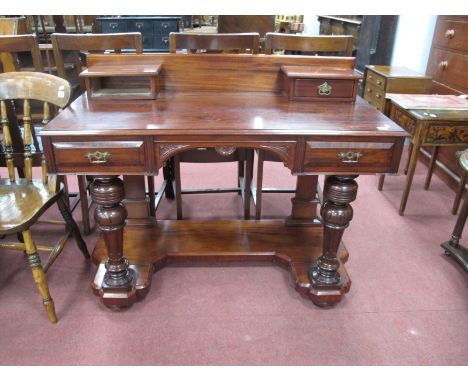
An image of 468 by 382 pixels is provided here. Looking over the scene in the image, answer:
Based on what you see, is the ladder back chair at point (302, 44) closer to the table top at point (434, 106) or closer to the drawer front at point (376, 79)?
the table top at point (434, 106)

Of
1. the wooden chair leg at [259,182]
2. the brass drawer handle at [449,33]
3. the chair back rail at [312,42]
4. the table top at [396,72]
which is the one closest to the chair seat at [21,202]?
the wooden chair leg at [259,182]

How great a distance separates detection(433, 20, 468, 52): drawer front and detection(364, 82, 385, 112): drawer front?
518 millimetres

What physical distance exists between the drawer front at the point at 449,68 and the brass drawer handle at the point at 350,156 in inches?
70.8

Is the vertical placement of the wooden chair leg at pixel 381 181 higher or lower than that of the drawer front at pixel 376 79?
lower

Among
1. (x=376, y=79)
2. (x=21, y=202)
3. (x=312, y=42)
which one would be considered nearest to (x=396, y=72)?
(x=376, y=79)

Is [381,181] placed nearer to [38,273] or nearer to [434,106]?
[434,106]

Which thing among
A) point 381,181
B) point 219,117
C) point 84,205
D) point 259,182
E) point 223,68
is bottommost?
point 381,181

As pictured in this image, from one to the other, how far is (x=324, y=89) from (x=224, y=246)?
2.79 ft

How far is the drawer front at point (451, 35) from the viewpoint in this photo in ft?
8.55

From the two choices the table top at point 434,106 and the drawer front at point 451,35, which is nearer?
the table top at point 434,106

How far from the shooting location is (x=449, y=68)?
2779mm

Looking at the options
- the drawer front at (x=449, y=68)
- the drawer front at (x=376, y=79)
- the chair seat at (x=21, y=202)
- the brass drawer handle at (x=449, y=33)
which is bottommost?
the chair seat at (x=21, y=202)

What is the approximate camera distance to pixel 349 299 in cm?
174

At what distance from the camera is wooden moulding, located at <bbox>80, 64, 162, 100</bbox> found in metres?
1.47
